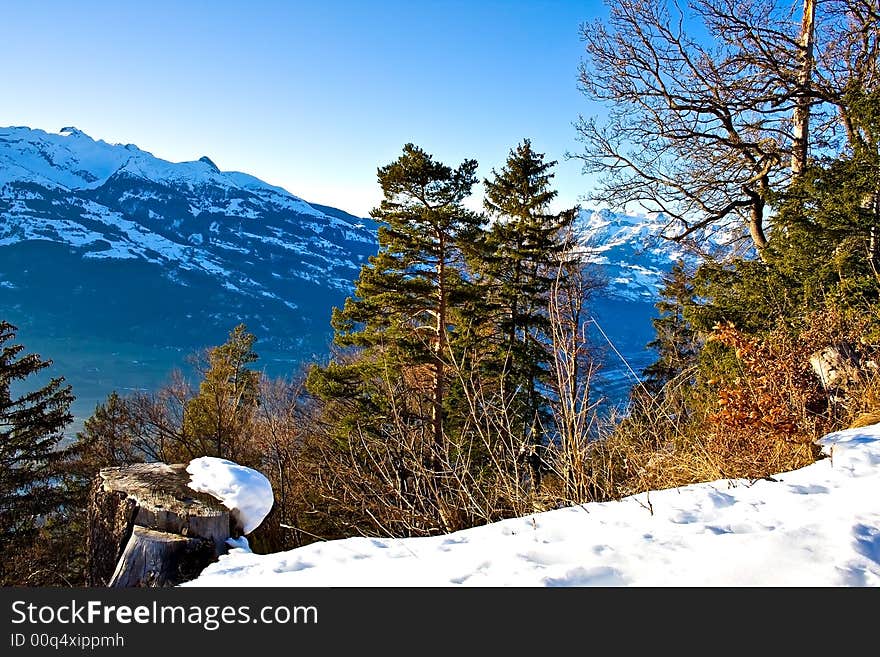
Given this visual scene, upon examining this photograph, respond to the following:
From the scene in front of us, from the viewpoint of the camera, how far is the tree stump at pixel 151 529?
8.98 feet

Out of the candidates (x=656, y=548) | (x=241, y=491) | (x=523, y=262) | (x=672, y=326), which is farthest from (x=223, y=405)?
(x=672, y=326)

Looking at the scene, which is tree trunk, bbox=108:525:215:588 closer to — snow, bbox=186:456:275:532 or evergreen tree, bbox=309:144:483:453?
snow, bbox=186:456:275:532

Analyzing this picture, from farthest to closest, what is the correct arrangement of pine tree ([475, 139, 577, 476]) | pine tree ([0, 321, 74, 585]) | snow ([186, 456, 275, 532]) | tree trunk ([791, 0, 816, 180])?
1. pine tree ([475, 139, 577, 476])
2. pine tree ([0, 321, 74, 585])
3. tree trunk ([791, 0, 816, 180])
4. snow ([186, 456, 275, 532])

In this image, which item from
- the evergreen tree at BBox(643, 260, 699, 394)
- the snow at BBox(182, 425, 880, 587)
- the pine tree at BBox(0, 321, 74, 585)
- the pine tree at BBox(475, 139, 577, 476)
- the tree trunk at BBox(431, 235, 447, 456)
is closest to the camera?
the snow at BBox(182, 425, 880, 587)

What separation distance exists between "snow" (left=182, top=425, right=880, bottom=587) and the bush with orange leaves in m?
0.57

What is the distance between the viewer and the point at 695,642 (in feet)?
5.25

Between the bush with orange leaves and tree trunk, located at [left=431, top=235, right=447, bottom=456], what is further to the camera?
tree trunk, located at [left=431, top=235, right=447, bottom=456]

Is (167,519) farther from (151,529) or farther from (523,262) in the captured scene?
(523,262)

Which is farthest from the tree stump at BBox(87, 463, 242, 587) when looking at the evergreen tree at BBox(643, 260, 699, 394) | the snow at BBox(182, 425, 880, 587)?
the evergreen tree at BBox(643, 260, 699, 394)

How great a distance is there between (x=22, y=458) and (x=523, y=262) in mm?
16585

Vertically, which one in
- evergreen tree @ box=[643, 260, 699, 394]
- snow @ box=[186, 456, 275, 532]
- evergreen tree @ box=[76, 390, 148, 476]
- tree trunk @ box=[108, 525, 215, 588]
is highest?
evergreen tree @ box=[643, 260, 699, 394]

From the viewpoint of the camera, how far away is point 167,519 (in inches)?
118

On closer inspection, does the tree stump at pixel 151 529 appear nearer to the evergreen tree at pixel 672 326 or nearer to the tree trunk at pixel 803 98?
the tree trunk at pixel 803 98

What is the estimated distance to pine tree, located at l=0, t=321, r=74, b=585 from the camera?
13.4m
